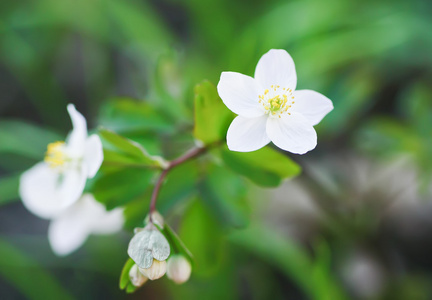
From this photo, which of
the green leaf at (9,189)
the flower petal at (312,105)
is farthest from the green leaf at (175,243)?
the green leaf at (9,189)

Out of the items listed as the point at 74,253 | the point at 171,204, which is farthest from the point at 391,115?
the point at 74,253

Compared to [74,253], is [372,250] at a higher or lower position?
higher

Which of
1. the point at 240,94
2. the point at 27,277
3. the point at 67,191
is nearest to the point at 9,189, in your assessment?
the point at 27,277

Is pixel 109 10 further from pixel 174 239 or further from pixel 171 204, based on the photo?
pixel 174 239

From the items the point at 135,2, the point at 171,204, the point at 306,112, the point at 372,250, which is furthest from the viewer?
the point at 135,2

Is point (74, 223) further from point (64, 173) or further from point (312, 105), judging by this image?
point (312, 105)

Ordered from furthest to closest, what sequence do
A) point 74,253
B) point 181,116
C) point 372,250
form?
point 74,253
point 372,250
point 181,116
